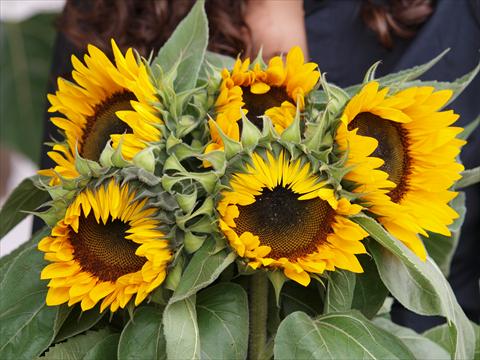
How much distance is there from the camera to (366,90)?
0.51 m

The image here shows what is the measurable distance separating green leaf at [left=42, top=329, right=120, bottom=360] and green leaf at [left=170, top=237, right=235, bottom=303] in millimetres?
74

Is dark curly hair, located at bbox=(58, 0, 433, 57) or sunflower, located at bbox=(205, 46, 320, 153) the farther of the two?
dark curly hair, located at bbox=(58, 0, 433, 57)

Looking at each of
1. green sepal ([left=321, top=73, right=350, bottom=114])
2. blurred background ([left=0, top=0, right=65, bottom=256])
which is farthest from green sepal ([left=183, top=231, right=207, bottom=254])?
blurred background ([left=0, top=0, right=65, bottom=256])

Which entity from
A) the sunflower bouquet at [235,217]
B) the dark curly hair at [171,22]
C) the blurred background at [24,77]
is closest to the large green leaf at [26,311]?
the sunflower bouquet at [235,217]

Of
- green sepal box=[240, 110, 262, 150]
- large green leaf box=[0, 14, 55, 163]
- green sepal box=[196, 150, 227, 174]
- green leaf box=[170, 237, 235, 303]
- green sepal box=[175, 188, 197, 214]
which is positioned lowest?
large green leaf box=[0, 14, 55, 163]

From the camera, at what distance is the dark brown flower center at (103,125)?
563mm

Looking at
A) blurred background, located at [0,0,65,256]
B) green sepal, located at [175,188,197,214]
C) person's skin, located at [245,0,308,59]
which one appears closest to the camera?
green sepal, located at [175,188,197,214]

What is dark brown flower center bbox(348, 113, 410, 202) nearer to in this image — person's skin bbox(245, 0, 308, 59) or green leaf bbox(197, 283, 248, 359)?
green leaf bbox(197, 283, 248, 359)

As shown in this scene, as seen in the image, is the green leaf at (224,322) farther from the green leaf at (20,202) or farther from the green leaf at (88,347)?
the green leaf at (20,202)

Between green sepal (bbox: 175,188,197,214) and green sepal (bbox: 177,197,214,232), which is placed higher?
green sepal (bbox: 175,188,197,214)

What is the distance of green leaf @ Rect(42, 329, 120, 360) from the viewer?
544 millimetres

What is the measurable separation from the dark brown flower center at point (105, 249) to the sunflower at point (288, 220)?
61 mm

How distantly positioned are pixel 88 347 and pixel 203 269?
0.11m

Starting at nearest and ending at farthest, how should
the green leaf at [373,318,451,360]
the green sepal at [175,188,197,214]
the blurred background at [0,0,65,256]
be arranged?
1. the green sepal at [175,188,197,214]
2. the green leaf at [373,318,451,360]
3. the blurred background at [0,0,65,256]
